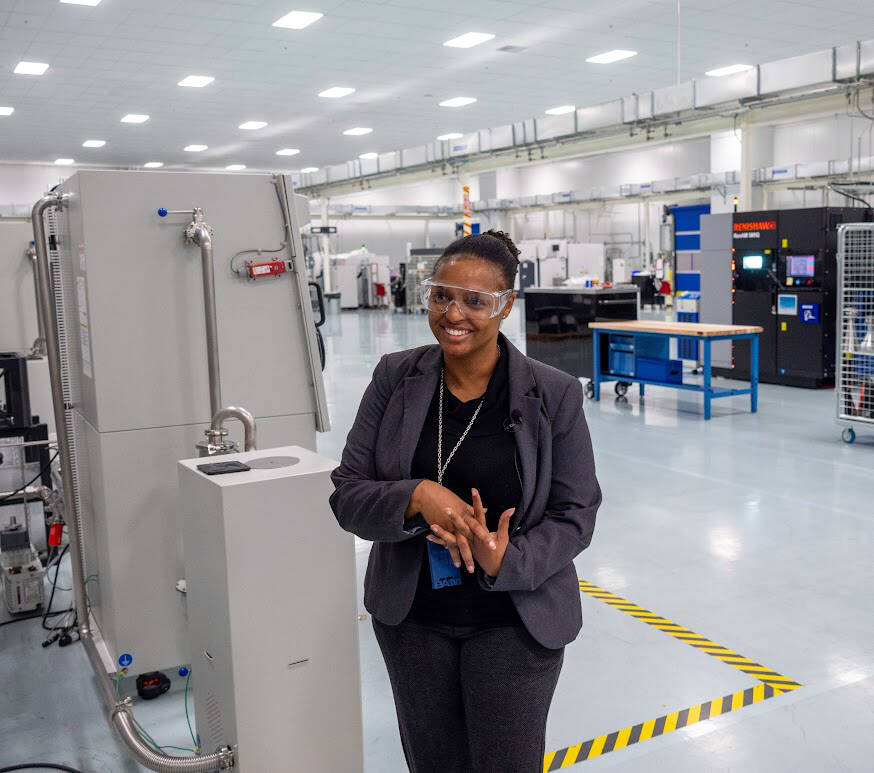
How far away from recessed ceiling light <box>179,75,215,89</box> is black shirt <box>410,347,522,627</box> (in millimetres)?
12210

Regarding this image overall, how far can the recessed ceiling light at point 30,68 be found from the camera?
1146 centimetres

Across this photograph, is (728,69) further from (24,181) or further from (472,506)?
(24,181)

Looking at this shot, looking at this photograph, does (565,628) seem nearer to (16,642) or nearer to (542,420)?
(542,420)

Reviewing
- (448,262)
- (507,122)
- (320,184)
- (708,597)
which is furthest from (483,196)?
(448,262)

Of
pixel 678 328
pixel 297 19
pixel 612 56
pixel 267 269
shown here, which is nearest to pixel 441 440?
pixel 267 269

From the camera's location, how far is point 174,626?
11.1 ft

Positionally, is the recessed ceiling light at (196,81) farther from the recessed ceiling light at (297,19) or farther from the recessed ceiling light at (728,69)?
the recessed ceiling light at (728,69)

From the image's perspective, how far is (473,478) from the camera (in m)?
1.74

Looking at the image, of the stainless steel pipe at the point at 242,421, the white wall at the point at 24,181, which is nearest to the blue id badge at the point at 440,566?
the stainless steel pipe at the point at 242,421

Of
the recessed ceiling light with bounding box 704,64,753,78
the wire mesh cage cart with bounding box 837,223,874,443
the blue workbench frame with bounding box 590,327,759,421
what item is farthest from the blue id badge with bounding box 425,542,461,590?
the recessed ceiling light with bounding box 704,64,753,78

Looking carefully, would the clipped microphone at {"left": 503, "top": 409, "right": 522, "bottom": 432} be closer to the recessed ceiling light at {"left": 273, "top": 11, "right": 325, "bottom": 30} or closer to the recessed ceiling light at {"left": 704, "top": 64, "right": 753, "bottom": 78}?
the recessed ceiling light at {"left": 273, "top": 11, "right": 325, "bottom": 30}

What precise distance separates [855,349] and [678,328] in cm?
182

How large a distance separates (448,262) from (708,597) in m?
2.95

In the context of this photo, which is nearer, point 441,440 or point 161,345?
point 441,440
